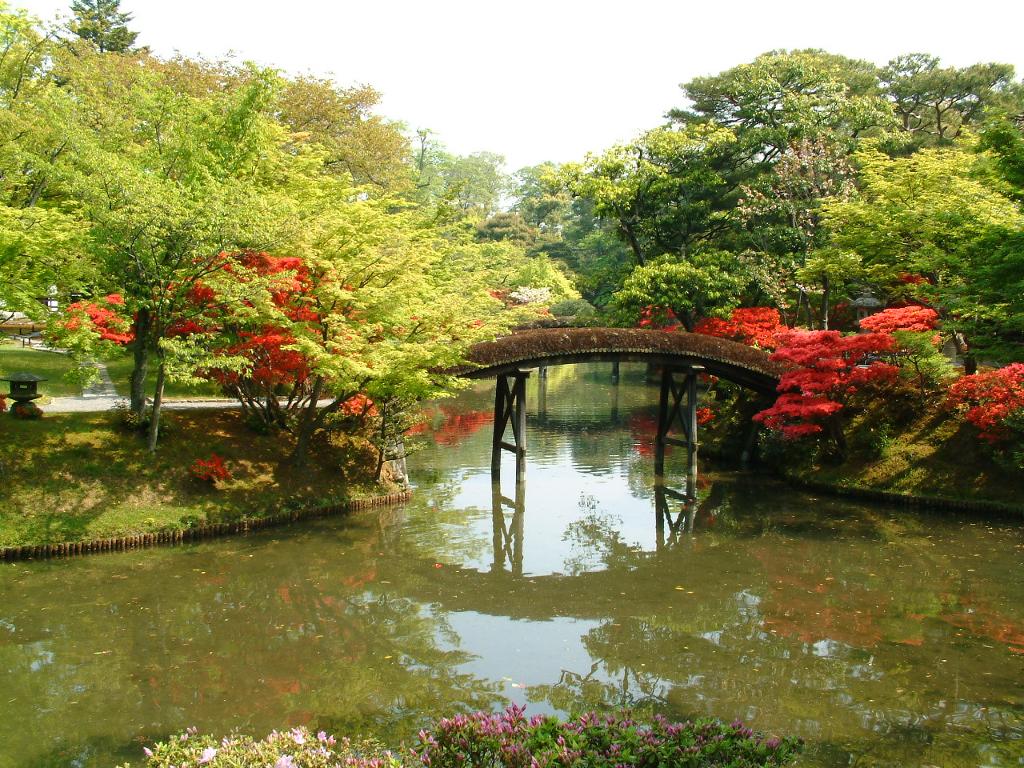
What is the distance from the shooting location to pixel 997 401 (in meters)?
20.8

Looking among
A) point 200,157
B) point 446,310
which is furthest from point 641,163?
point 200,157

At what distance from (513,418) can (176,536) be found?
10.3 m

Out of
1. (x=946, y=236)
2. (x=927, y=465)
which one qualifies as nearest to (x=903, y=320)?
(x=946, y=236)

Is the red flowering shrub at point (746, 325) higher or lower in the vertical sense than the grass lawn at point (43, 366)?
higher

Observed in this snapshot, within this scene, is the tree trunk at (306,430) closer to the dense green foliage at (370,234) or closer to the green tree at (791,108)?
the dense green foliage at (370,234)

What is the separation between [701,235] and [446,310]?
56.5 feet

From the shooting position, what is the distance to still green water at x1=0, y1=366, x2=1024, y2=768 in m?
10.4

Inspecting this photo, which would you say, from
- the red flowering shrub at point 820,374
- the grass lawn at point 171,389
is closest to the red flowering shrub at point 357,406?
the grass lawn at point 171,389

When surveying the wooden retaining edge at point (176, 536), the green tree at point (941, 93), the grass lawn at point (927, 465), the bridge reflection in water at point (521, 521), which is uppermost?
the green tree at point (941, 93)

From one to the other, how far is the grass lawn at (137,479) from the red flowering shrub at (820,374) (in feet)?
37.2

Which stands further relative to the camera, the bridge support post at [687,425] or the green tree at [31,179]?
the bridge support post at [687,425]

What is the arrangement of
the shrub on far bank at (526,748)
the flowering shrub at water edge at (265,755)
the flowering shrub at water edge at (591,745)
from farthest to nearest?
the flowering shrub at water edge at (591,745) < the shrub on far bank at (526,748) < the flowering shrub at water edge at (265,755)

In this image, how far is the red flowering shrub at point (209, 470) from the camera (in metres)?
18.8

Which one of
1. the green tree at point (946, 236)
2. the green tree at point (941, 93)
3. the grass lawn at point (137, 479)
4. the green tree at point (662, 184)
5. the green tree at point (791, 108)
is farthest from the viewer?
the green tree at point (941, 93)
